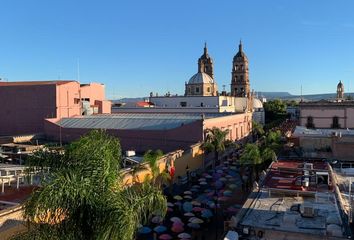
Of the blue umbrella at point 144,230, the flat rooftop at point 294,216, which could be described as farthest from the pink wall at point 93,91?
the flat rooftop at point 294,216

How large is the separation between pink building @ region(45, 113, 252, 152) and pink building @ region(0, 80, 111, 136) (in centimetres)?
274

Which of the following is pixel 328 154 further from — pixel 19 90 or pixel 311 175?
pixel 19 90

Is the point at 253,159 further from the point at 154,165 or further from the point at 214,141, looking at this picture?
the point at 214,141

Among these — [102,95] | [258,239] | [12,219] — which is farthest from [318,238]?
[102,95]

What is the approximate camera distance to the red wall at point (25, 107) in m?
50.3

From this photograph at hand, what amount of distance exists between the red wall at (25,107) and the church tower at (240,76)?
39653 mm

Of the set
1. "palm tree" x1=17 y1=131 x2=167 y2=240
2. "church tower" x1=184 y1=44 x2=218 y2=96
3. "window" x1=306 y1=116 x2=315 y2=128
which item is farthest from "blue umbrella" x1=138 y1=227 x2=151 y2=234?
"church tower" x1=184 y1=44 x2=218 y2=96

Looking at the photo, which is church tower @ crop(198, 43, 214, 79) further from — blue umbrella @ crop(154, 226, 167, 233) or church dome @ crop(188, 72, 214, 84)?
blue umbrella @ crop(154, 226, 167, 233)

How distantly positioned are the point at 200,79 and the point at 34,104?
1399 inches

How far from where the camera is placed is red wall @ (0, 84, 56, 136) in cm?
5031

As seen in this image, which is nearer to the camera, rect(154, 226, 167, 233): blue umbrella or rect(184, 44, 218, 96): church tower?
rect(154, 226, 167, 233): blue umbrella

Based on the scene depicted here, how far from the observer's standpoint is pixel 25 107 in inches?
2032

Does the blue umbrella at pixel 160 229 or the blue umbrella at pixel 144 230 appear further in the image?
the blue umbrella at pixel 160 229

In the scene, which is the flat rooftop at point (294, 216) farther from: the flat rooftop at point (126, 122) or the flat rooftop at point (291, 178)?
the flat rooftop at point (126, 122)
